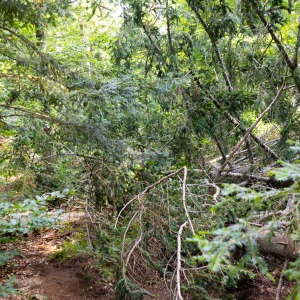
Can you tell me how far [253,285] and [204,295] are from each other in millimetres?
2245

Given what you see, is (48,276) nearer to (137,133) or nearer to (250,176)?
(137,133)

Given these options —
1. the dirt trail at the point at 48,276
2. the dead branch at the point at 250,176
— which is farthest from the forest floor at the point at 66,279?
the dead branch at the point at 250,176

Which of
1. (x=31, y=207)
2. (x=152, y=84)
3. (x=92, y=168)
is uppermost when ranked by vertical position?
(x=152, y=84)

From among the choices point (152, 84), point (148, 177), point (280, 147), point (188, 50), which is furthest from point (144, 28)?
point (280, 147)

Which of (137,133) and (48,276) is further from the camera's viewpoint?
(137,133)

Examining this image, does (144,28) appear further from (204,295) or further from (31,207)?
(204,295)

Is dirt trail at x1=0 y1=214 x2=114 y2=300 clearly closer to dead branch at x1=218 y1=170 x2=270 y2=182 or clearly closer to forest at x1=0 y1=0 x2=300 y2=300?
forest at x1=0 y1=0 x2=300 y2=300

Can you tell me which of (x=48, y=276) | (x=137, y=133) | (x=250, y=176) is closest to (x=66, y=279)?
(x=48, y=276)

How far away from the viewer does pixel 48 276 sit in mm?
5660

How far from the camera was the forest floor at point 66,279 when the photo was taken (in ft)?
16.1

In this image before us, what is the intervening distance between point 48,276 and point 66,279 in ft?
1.18

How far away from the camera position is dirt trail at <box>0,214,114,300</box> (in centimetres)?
513

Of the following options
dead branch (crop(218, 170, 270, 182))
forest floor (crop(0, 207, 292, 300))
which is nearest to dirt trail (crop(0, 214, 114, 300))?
forest floor (crop(0, 207, 292, 300))

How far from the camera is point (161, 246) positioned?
4.12m
